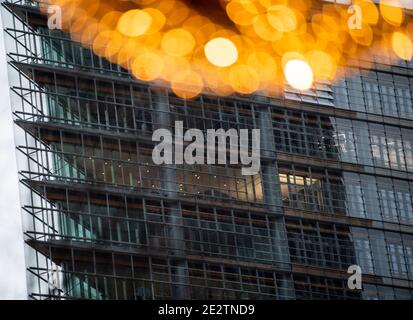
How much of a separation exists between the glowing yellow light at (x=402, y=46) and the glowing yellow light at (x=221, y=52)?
315 inches

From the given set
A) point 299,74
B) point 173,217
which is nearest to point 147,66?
point 173,217

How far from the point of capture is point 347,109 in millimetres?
73812

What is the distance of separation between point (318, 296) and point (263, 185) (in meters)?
5.44

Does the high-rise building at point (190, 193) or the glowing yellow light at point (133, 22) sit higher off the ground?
the glowing yellow light at point (133, 22)

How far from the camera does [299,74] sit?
74875 mm

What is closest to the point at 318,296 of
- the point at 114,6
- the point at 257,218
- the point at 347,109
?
the point at 257,218

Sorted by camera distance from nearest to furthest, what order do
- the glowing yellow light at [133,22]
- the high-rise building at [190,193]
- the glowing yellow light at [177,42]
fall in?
the high-rise building at [190,193] < the glowing yellow light at [133,22] < the glowing yellow light at [177,42]

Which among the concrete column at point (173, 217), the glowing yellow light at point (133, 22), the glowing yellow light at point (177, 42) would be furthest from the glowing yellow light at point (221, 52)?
the concrete column at point (173, 217)

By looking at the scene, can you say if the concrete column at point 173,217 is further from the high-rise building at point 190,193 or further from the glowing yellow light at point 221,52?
the glowing yellow light at point 221,52

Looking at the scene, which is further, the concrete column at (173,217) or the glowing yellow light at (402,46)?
the glowing yellow light at (402,46)

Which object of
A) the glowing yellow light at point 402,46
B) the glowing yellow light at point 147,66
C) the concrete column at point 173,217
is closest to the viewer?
the concrete column at point 173,217

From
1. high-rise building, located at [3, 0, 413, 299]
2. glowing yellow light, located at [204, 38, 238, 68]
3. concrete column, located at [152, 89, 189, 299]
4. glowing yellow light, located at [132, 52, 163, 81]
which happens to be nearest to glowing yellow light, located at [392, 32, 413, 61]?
high-rise building, located at [3, 0, 413, 299]

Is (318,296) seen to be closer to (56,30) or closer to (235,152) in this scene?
(235,152)

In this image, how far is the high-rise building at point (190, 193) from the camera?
66.9 meters
